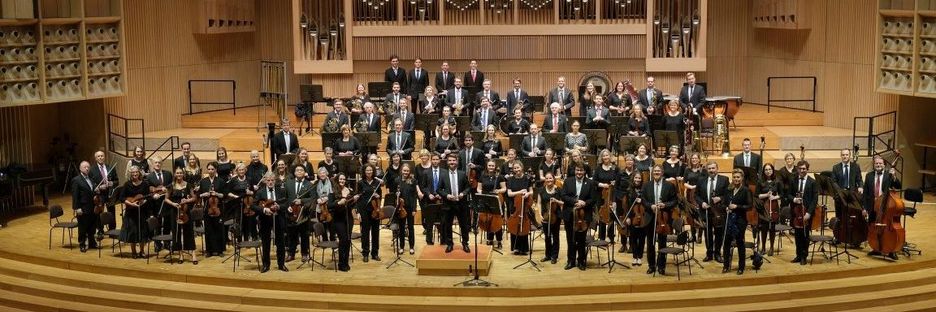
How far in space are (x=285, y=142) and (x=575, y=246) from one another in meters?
3.82

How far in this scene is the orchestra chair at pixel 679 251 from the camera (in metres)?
11.6

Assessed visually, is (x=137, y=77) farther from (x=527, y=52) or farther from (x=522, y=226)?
(x=522, y=226)

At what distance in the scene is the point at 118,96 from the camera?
54.2ft

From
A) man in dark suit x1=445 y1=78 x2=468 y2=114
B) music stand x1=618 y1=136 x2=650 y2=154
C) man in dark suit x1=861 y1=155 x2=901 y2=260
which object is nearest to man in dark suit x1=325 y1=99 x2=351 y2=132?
man in dark suit x1=445 y1=78 x2=468 y2=114

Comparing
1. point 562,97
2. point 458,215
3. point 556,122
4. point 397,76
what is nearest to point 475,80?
point 397,76

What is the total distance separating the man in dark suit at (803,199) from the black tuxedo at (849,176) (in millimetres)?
636

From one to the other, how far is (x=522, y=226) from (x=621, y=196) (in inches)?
39.8

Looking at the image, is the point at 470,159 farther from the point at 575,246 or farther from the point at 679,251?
the point at 679,251

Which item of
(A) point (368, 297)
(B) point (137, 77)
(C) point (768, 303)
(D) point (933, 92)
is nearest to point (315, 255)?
(A) point (368, 297)

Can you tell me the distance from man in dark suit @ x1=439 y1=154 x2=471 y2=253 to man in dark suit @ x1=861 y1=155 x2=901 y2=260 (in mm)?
3800

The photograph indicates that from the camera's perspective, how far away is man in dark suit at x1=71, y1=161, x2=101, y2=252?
1286cm

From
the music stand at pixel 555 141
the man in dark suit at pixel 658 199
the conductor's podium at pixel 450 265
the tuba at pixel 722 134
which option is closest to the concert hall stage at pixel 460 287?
the conductor's podium at pixel 450 265

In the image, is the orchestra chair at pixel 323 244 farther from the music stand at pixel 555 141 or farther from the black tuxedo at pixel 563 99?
the black tuxedo at pixel 563 99

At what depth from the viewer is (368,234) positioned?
12484mm
